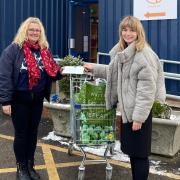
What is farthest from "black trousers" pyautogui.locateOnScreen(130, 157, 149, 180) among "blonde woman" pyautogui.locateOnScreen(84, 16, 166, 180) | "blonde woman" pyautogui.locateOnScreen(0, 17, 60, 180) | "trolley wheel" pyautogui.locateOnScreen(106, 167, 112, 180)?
"blonde woman" pyautogui.locateOnScreen(0, 17, 60, 180)

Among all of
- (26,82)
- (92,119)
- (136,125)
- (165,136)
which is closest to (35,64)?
(26,82)

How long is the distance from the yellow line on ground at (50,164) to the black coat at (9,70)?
111 centimetres

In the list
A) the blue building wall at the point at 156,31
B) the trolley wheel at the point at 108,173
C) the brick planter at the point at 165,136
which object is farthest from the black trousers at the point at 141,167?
the blue building wall at the point at 156,31

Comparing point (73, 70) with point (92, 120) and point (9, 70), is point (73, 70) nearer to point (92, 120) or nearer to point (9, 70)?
point (92, 120)

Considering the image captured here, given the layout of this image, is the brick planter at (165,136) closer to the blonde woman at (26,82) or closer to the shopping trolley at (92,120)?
the shopping trolley at (92,120)

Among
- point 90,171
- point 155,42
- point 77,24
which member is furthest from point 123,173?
point 77,24

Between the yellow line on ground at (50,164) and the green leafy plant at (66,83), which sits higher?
the green leafy plant at (66,83)

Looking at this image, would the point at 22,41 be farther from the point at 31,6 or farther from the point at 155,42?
the point at 31,6

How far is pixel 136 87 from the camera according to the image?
13.0ft

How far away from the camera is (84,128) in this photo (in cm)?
461

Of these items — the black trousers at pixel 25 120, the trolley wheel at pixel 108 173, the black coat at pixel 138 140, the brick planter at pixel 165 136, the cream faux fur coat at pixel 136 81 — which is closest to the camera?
the cream faux fur coat at pixel 136 81

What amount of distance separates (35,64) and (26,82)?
0.72 ft

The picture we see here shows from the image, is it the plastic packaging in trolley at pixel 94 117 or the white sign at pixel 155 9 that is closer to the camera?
the plastic packaging in trolley at pixel 94 117

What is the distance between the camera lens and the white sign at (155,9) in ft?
23.5
